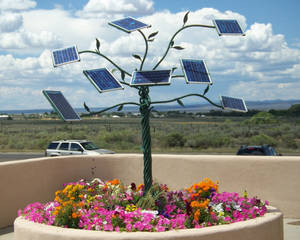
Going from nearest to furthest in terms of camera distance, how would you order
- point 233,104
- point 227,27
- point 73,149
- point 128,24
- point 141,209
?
point 141,209, point 233,104, point 227,27, point 128,24, point 73,149

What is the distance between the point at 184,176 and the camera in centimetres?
1169

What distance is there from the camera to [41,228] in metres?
7.12

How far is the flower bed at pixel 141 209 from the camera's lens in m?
7.38

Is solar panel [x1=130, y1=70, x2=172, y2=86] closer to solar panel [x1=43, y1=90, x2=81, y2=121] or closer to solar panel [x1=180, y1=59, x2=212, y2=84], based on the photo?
solar panel [x1=180, y1=59, x2=212, y2=84]

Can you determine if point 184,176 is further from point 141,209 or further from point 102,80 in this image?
point 102,80

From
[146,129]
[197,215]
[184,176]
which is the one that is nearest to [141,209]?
[197,215]

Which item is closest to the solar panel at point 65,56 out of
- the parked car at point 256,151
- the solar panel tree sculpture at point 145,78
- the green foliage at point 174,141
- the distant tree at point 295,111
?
the solar panel tree sculpture at point 145,78

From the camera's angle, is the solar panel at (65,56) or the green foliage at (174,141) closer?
the solar panel at (65,56)

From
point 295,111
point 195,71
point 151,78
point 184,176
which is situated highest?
point 195,71

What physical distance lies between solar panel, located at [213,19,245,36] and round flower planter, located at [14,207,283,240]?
3.34m

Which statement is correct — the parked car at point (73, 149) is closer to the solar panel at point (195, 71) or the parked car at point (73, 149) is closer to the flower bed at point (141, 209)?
the flower bed at point (141, 209)

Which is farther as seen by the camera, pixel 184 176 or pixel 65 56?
pixel 184 176

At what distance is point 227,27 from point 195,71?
1.05 meters

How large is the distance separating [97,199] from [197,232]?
2.72 m
